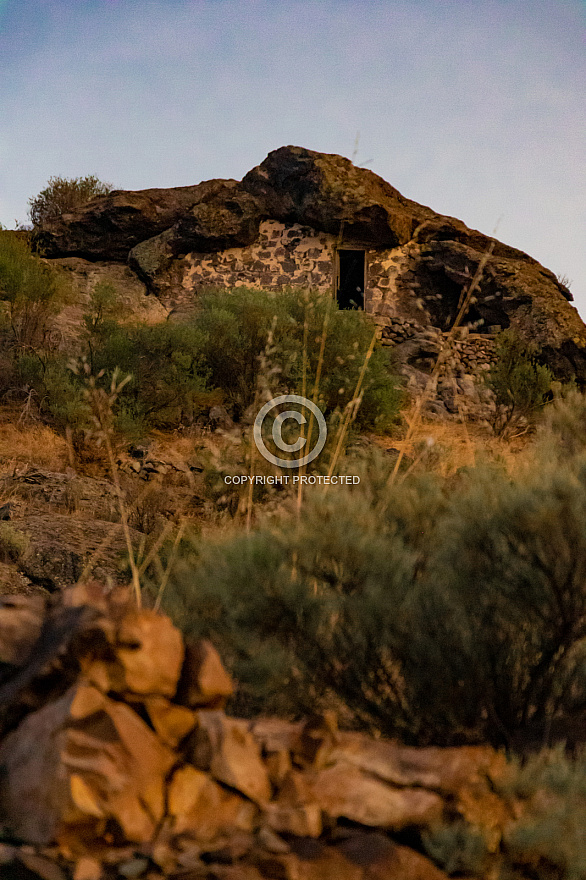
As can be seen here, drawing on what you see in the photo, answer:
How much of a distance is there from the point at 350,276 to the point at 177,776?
1579 centimetres

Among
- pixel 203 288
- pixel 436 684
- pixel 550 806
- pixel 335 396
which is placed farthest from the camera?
pixel 203 288

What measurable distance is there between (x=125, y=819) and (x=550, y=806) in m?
1.12

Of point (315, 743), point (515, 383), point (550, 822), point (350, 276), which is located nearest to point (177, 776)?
point (315, 743)

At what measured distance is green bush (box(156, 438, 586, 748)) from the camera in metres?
2.30

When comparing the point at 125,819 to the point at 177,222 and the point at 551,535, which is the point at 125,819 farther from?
the point at 177,222

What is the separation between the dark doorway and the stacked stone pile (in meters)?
14.2

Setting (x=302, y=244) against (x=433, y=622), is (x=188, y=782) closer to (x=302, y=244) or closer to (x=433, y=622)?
(x=433, y=622)

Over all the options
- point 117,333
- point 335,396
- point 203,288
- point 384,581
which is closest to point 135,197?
point 203,288

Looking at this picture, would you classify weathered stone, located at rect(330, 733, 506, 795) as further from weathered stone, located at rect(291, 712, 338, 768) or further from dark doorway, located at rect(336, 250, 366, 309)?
dark doorway, located at rect(336, 250, 366, 309)

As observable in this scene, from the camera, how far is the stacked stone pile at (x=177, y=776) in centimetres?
174

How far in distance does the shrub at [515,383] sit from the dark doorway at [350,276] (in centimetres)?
407

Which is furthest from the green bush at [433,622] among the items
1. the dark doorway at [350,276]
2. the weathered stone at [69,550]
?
the dark doorway at [350,276]

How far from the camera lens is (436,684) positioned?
7.79ft

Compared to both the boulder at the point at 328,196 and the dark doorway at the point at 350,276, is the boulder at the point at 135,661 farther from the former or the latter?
the dark doorway at the point at 350,276
